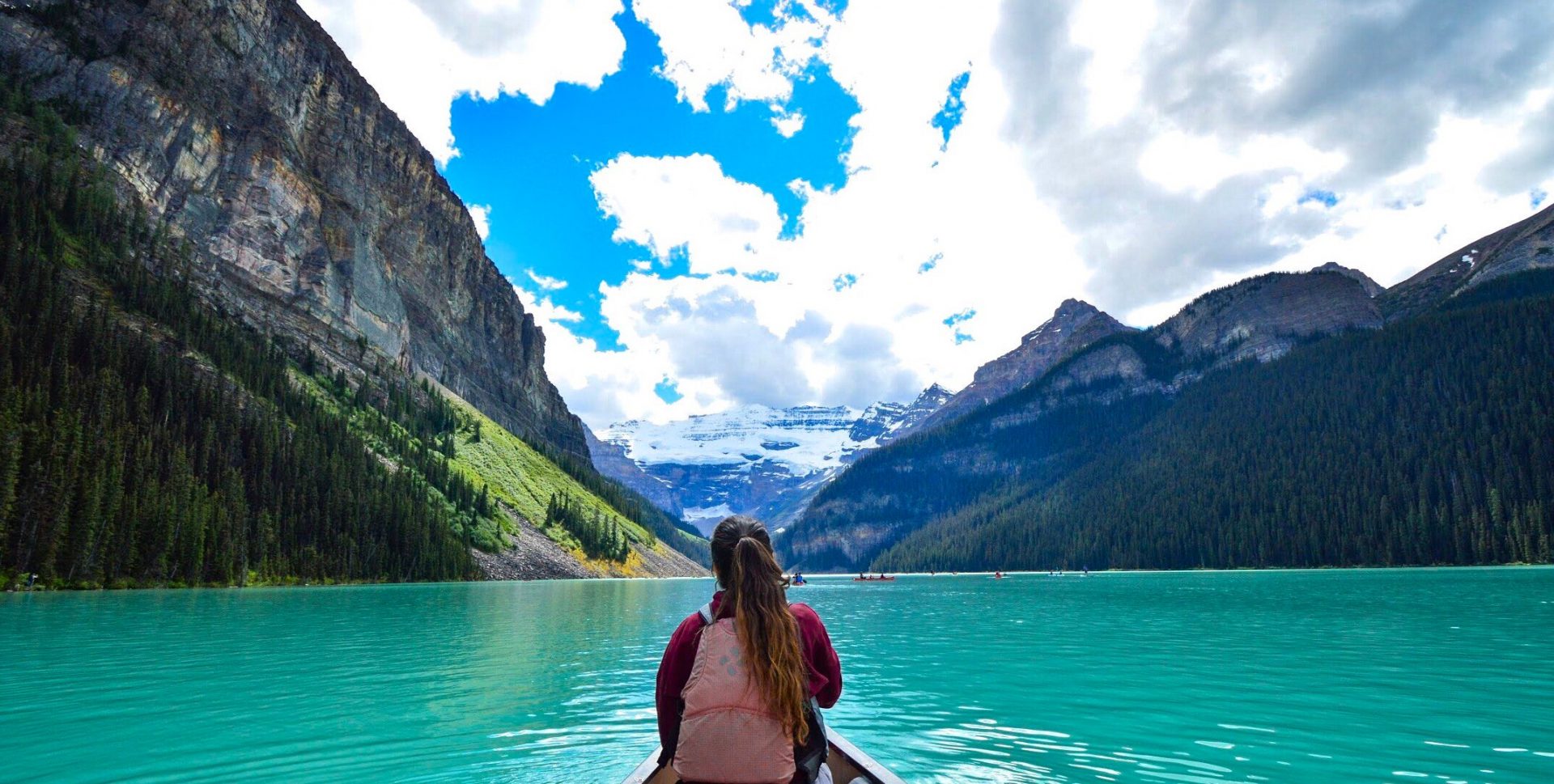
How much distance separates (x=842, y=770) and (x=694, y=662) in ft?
11.8

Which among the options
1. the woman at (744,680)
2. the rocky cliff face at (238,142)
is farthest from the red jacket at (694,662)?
the rocky cliff face at (238,142)

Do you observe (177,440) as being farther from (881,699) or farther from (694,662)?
(694,662)

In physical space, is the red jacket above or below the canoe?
above

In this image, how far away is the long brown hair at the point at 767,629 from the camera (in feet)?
19.0

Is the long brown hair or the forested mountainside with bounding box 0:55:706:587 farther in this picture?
the forested mountainside with bounding box 0:55:706:587

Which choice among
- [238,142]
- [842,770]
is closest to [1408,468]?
[842,770]

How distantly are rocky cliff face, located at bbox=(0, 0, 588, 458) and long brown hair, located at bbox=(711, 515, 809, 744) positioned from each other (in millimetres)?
154559

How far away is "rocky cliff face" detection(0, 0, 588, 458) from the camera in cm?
12938

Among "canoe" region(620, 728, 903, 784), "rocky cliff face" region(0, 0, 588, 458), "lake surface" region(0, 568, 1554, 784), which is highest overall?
"rocky cliff face" region(0, 0, 588, 458)

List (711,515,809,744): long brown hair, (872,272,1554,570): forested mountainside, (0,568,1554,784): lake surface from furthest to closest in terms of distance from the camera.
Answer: (872,272,1554,570): forested mountainside, (0,568,1554,784): lake surface, (711,515,809,744): long brown hair

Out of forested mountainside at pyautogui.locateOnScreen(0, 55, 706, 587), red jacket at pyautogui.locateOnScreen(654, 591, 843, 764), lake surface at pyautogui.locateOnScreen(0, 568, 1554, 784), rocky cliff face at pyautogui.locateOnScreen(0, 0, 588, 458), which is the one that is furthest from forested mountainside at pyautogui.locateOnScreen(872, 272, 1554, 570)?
rocky cliff face at pyautogui.locateOnScreen(0, 0, 588, 458)

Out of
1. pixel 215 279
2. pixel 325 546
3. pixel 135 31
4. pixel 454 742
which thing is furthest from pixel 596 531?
pixel 454 742

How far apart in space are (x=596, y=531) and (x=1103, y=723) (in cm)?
16204

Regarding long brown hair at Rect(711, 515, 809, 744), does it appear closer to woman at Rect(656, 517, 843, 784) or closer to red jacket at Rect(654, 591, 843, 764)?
woman at Rect(656, 517, 843, 784)
